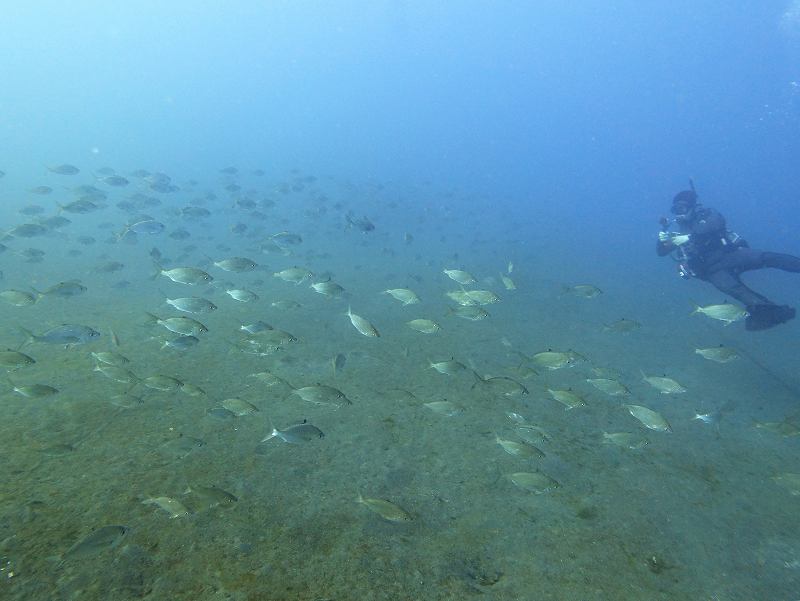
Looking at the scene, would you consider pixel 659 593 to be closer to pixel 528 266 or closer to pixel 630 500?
pixel 630 500

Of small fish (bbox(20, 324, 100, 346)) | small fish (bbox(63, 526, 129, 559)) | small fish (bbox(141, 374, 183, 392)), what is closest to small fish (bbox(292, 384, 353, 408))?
small fish (bbox(141, 374, 183, 392))

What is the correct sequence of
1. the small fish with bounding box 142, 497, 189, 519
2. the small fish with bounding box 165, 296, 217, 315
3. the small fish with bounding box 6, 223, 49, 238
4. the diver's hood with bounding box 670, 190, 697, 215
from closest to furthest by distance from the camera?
1. the small fish with bounding box 142, 497, 189, 519
2. the small fish with bounding box 165, 296, 217, 315
3. the small fish with bounding box 6, 223, 49, 238
4. the diver's hood with bounding box 670, 190, 697, 215

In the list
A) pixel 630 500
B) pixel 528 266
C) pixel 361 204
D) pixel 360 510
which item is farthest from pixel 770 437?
pixel 361 204

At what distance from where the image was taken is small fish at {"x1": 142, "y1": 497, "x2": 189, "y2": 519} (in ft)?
13.8

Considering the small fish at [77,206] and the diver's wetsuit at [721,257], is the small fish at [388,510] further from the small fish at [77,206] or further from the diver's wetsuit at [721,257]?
the diver's wetsuit at [721,257]

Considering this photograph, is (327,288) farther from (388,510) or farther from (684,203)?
(684,203)

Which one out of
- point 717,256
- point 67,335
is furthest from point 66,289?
point 717,256

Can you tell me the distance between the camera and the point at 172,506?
4215 mm

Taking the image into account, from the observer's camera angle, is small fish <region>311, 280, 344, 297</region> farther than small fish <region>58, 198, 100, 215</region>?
No

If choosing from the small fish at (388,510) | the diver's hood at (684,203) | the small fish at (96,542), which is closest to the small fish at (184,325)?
the small fish at (96,542)

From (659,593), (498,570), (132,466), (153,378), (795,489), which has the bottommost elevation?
(132,466)

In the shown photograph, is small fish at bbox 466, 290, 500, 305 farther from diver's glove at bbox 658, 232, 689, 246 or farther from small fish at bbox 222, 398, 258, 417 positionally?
diver's glove at bbox 658, 232, 689, 246

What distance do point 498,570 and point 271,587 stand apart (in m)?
2.11

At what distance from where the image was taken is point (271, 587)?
373 cm
